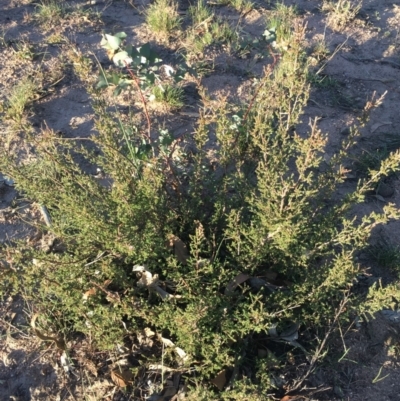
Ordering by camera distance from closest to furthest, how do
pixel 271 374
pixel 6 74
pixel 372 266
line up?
pixel 271 374 < pixel 372 266 < pixel 6 74

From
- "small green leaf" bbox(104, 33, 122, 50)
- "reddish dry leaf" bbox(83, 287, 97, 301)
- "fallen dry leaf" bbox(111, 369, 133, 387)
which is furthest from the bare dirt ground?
"small green leaf" bbox(104, 33, 122, 50)

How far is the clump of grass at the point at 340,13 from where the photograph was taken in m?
5.37

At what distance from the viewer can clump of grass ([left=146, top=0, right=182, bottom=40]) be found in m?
5.03

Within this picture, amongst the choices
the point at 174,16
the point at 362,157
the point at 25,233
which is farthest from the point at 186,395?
the point at 174,16

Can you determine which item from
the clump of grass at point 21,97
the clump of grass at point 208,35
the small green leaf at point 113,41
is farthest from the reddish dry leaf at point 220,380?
the clump of grass at point 208,35

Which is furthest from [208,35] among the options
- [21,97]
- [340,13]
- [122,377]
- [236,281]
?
[122,377]

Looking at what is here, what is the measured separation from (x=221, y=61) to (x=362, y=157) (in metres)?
1.74

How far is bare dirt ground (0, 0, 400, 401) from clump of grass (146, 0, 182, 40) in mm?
138

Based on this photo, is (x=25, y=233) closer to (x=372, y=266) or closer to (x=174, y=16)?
(x=372, y=266)

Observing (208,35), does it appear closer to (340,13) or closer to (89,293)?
(340,13)

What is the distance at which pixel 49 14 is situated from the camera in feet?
17.2

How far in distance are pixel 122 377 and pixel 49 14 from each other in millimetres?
4105

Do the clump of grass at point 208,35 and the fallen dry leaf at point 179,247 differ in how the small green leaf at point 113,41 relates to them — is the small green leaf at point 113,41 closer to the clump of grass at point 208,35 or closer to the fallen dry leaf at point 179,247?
the fallen dry leaf at point 179,247

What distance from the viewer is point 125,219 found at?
250cm
